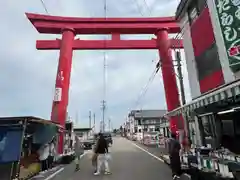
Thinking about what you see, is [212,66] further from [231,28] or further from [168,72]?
[168,72]

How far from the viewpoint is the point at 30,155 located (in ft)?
34.1

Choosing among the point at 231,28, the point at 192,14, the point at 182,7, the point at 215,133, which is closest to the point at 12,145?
the point at 231,28

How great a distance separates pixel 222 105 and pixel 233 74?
238 centimetres

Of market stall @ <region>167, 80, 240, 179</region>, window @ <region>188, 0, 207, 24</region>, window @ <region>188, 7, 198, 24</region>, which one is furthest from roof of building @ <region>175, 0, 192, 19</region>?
market stall @ <region>167, 80, 240, 179</region>

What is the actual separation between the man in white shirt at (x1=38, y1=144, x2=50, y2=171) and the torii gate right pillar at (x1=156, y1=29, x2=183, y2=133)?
10.6 meters

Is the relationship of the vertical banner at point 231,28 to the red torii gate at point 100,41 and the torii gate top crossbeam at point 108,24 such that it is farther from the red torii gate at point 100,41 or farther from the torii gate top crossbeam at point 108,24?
the torii gate top crossbeam at point 108,24

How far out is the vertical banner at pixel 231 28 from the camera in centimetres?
832

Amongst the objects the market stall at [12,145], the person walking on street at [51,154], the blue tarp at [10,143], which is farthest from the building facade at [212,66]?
the person walking on street at [51,154]

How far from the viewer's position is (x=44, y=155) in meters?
10.8

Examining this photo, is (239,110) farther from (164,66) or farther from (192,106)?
(164,66)

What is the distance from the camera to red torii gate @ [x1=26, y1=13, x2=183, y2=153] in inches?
731

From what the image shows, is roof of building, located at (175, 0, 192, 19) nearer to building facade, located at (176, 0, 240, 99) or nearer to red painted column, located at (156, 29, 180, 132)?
building facade, located at (176, 0, 240, 99)

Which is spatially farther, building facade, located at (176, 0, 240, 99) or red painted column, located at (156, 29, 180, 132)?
red painted column, located at (156, 29, 180, 132)

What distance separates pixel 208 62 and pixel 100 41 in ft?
34.7
